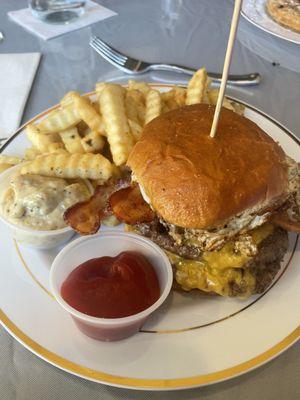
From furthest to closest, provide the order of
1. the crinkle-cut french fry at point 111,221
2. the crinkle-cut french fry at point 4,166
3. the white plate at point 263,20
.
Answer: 1. the white plate at point 263,20
2. the crinkle-cut french fry at point 4,166
3. the crinkle-cut french fry at point 111,221

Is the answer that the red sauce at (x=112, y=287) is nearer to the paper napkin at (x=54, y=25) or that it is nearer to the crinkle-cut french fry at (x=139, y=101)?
the crinkle-cut french fry at (x=139, y=101)

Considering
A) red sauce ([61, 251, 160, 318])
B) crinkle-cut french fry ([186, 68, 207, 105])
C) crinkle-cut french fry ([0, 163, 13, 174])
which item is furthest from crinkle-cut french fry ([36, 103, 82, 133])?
red sauce ([61, 251, 160, 318])

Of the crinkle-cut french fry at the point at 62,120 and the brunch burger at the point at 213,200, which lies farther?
the crinkle-cut french fry at the point at 62,120

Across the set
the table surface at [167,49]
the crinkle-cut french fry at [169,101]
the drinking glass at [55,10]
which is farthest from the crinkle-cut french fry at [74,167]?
the drinking glass at [55,10]

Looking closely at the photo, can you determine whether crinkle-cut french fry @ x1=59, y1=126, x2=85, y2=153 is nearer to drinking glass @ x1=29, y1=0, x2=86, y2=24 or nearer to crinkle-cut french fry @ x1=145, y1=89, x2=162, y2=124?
crinkle-cut french fry @ x1=145, y1=89, x2=162, y2=124

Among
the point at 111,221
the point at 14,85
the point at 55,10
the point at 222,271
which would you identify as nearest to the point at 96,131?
the point at 111,221

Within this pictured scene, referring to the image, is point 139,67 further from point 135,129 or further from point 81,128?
point 135,129

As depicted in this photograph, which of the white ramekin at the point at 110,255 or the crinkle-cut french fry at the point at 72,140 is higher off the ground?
the crinkle-cut french fry at the point at 72,140
